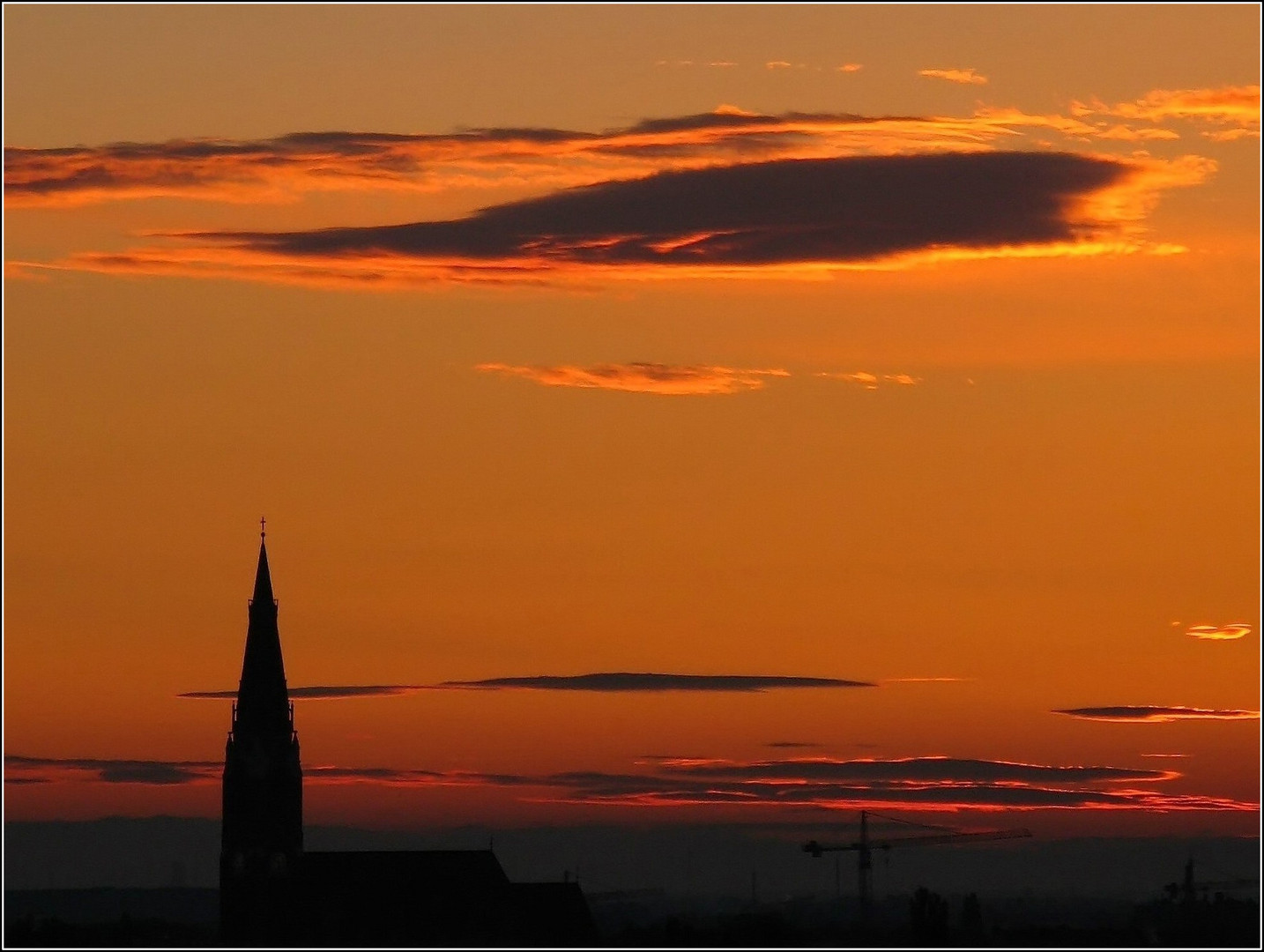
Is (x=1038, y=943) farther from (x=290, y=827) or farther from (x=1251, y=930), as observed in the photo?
(x=290, y=827)

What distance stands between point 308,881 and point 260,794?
11.1 meters

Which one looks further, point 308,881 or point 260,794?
point 308,881

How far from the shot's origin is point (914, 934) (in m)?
162

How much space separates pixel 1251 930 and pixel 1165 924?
4613 mm

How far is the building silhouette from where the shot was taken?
598 feet

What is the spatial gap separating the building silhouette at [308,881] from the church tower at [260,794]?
1.9 inches

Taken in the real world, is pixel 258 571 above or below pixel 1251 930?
above

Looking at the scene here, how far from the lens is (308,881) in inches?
7569

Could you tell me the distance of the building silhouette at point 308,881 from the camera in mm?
182250

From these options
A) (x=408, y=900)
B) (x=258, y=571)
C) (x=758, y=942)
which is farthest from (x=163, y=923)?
(x=758, y=942)

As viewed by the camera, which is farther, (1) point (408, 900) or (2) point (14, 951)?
(1) point (408, 900)

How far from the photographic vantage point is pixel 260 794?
183 meters

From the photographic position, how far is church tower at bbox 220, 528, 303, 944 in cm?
18200

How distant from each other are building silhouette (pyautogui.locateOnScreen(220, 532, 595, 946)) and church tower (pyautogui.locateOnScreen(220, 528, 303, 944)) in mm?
49
